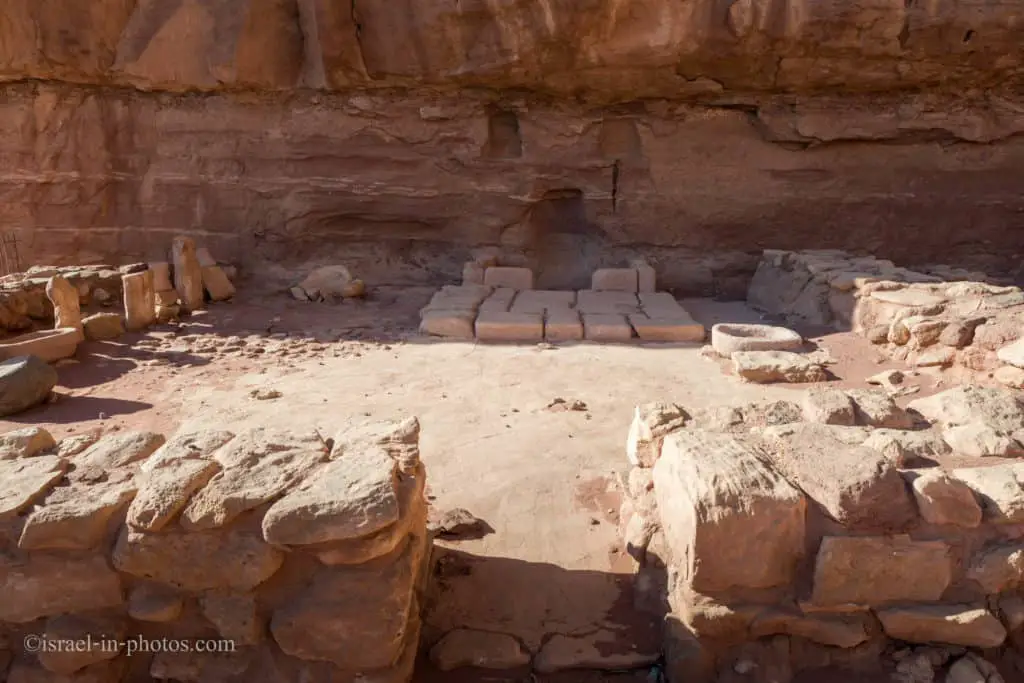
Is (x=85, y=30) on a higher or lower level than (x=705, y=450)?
higher

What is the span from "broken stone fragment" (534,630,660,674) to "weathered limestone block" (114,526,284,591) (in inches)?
37.6

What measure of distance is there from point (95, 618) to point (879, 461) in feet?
8.23

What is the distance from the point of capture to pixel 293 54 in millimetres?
8797

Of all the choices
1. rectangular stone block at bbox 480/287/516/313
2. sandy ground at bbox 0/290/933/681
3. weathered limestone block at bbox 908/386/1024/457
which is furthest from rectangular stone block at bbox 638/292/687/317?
weathered limestone block at bbox 908/386/1024/457

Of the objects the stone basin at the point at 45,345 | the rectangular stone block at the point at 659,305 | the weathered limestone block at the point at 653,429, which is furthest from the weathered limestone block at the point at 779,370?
the stone basin at the point at 45,345

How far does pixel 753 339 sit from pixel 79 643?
4959 mm

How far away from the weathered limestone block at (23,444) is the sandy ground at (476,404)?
0.95 meters

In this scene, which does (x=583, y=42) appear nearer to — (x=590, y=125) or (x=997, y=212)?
(x=590, y=125)

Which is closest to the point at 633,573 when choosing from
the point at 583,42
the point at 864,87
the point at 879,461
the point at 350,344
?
the point at 879,461

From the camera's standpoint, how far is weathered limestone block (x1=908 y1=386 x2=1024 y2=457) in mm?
2906

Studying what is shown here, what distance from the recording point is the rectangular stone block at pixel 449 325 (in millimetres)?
6637

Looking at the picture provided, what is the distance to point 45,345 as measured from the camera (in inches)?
225

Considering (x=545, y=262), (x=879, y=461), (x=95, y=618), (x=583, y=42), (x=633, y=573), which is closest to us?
(x=95, y=618)

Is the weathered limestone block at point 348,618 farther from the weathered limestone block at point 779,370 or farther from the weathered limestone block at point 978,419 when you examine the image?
the weathered limestone block at point 779,370
